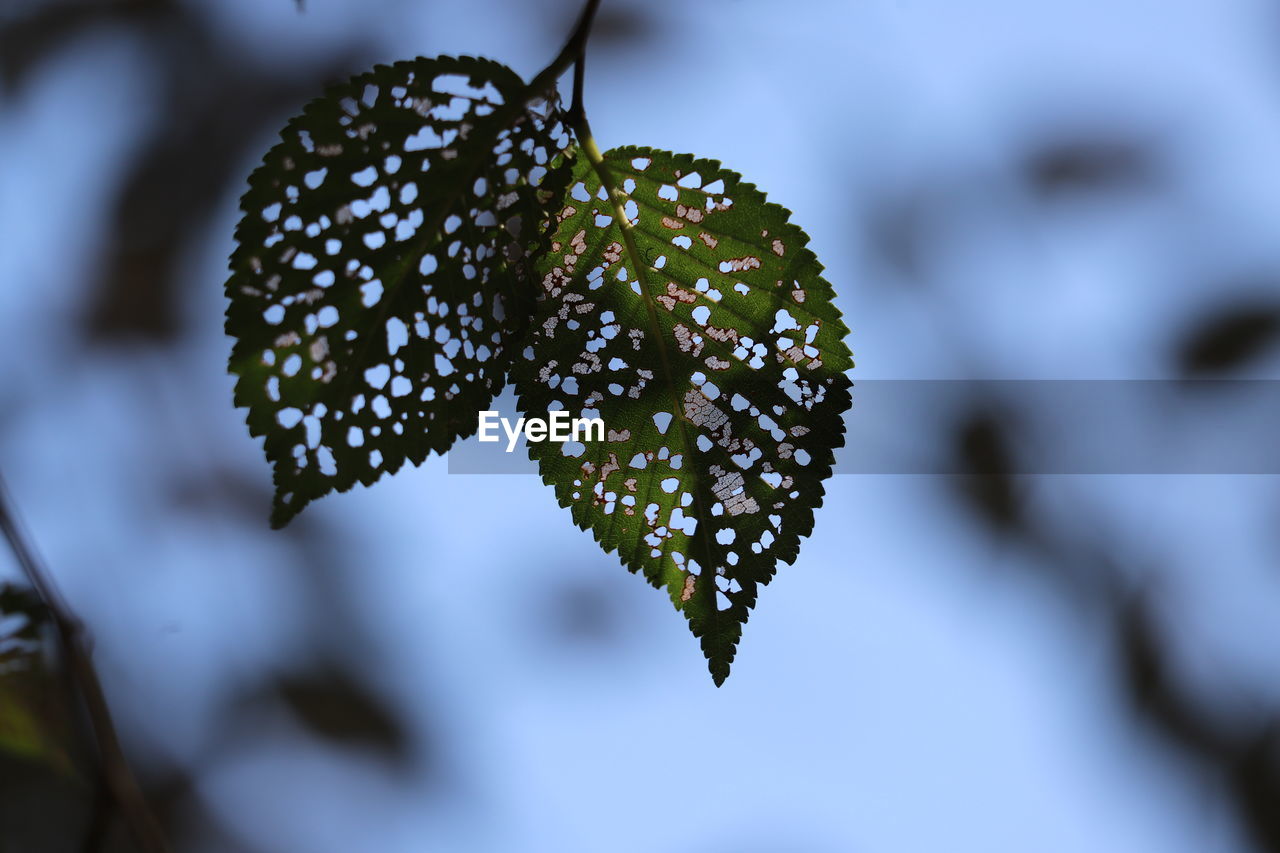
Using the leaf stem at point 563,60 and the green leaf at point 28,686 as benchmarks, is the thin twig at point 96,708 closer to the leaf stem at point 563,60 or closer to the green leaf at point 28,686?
the green leaf at point 28,686

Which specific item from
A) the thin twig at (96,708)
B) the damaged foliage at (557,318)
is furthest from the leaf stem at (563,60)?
the thin twig at (96,708)

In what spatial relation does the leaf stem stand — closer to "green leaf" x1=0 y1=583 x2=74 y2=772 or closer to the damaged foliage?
the damaged foliage

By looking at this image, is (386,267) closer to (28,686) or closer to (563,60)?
(563,60)

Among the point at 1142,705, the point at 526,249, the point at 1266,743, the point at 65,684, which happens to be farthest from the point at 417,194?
the point at 1266,743

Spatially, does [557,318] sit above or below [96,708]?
above

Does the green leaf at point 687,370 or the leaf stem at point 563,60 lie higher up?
the leaf stem at point 563,60

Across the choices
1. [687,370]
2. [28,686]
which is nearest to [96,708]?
[28,686]

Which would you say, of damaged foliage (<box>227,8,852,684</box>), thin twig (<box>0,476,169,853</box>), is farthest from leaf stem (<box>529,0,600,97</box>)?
thin twig (<box>0,476,169,853</box>)
